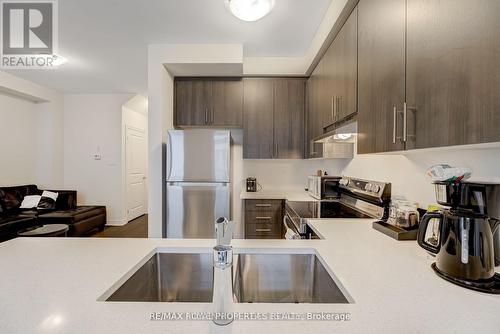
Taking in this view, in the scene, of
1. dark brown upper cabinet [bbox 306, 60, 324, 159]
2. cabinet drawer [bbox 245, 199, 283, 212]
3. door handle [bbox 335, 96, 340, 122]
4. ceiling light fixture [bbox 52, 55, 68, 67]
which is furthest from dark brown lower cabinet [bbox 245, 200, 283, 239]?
ceiling light fixture [bbox 52, 55, 68, 67]

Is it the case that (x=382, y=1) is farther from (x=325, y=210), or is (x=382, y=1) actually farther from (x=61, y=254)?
(x=61, y=254)

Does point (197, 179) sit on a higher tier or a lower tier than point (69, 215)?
higher

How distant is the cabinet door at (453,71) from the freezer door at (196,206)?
1.86 meters

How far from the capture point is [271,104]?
300 centimetres

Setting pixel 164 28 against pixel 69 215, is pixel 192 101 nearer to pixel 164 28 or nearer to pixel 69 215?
pixel 164 28

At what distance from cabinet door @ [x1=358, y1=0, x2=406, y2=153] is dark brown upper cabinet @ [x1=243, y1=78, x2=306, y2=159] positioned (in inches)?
63.7

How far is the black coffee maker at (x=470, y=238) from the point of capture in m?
0.76

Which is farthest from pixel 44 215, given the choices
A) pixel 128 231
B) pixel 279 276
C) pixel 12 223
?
pixel 279 276

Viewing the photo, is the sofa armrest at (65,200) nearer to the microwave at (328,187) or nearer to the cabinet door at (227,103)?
the cabinet door at (227,103)

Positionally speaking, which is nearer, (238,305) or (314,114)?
(238,305)

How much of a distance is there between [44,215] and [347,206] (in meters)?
4.31

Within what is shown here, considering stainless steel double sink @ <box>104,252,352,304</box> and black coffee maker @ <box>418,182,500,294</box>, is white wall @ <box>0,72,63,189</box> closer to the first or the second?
stainless steel double sink @ <box>104,252,352,304</box>

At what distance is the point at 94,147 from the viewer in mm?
4629

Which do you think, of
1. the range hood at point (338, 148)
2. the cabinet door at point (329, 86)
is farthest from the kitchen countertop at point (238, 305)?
the range hood at point (338, 148)
